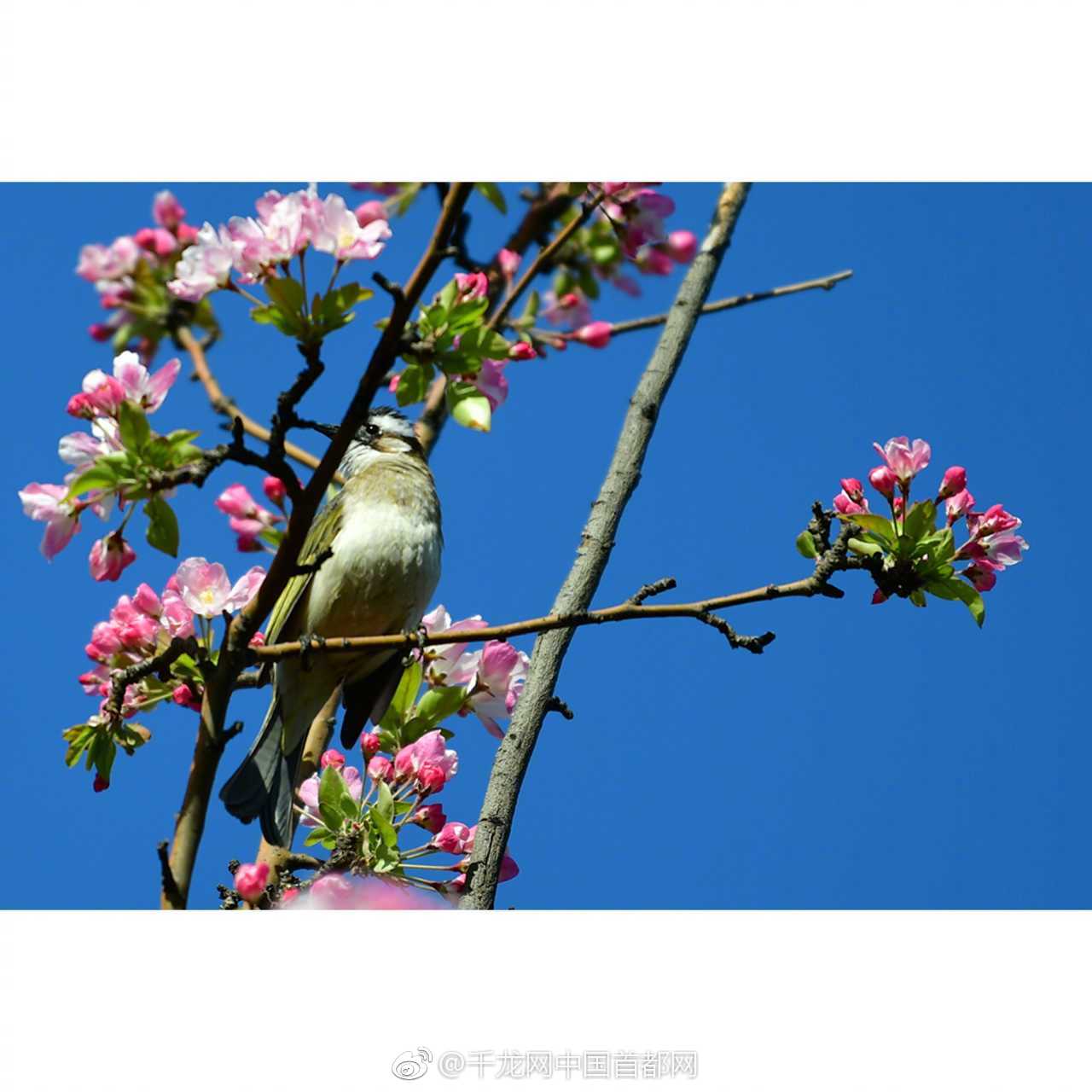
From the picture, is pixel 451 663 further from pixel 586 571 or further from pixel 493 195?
pixel 493 195

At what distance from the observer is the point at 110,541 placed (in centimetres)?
235

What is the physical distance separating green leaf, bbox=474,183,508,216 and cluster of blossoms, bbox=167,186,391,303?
865mm

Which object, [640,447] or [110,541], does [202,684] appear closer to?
[110,541]

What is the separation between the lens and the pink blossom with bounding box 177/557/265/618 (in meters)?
2.56

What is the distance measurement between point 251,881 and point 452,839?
0.54m

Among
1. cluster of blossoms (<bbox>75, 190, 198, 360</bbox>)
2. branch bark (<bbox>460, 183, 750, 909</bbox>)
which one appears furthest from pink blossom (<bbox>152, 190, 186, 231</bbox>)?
branch bark (<bbox>460, 183, 750, 909</bbox>)

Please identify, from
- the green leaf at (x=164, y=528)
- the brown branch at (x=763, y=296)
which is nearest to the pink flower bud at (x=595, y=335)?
the brown branch at (x=763, y=296)

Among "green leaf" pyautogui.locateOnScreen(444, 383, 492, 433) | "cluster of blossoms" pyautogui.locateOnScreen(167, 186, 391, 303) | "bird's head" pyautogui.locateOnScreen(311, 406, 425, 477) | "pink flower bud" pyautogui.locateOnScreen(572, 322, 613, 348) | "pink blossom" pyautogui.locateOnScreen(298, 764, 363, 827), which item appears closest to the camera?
"cluster of blossoms" pyautogui.locateOnScreen(167, 186, 391, 303)

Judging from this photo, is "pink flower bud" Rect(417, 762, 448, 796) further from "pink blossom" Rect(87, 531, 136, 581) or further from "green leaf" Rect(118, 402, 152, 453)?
"green leaf" Rect(118, 402, 152, 453)

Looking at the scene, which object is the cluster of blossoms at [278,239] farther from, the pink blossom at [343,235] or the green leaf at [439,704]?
the green leaf at [439,704]

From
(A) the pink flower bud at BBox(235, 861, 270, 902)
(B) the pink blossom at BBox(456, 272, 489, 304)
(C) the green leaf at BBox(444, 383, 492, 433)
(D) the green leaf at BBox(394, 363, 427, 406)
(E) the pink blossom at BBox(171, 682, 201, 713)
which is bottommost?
(A) the pink flower bud at BBox(235, 861, 270, 902)

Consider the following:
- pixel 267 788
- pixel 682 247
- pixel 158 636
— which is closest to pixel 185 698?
pixel 158 636

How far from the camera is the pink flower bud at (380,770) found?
9.54 ft

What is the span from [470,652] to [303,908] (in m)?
0.87
